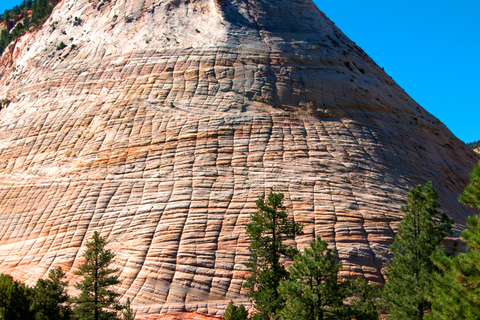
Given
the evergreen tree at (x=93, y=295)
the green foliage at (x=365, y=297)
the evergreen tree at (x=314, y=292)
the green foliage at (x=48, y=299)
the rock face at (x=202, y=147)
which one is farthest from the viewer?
the rock face at (x=202, y=147)

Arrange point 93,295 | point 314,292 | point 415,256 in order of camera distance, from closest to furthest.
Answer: point 314,292
point 415,256
point 93,295

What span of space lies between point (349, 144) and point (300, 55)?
32.0 feet

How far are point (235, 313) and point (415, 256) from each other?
8023 mm

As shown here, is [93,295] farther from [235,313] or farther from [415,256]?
[415,256]

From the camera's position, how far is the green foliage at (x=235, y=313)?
19.6 m

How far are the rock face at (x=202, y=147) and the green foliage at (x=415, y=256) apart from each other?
3.58 m

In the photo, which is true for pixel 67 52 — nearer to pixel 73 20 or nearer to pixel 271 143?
pixel 73 20

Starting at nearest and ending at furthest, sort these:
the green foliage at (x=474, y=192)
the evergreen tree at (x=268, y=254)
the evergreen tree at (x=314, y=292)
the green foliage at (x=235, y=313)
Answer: the green foliage at (x=474, y=192) → the evergreen tree at (x=314, y=292) → the evergreen tree at (x=268, y=254) → the green foliage at (x=235, y=313)

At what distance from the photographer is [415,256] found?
61.5 feet

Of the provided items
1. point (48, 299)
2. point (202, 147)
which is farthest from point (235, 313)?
point (202, 147)

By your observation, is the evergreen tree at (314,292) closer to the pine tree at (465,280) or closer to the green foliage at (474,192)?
the pine tree at (465,280)

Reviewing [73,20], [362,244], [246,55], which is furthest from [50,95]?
[362,244]

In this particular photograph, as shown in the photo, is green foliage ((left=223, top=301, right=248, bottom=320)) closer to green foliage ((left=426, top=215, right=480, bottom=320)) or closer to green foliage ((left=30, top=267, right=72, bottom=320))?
green foliage ((left=30, top=267, right=72, bottom=320))

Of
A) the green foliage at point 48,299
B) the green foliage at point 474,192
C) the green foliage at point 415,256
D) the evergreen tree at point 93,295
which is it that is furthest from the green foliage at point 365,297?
the green foliage at point 48,299
